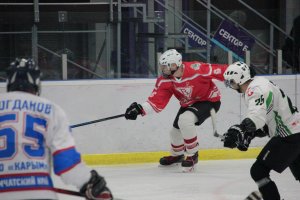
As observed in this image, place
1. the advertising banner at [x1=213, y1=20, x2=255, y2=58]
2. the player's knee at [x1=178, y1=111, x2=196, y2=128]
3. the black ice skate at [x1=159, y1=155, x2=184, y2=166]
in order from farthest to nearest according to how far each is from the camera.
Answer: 1. the advertising banner at [x1=213, y1=20, x2=255, y2=58]
2. the black ice skate at [x1=159, y1=155, x2=184, y2=166]
3. the player's knee at [x1=178, y1=111, x2=196, y2=128]

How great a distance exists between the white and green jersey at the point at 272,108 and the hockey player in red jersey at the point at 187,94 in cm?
183

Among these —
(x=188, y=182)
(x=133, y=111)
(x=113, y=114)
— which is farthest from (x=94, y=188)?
(x=113, y=114)

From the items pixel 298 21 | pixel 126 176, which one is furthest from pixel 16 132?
pixel 298 21

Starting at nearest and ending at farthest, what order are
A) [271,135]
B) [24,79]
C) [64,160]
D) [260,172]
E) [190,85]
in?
[64,160], [24,79], [260,172], [271,135], [190,85]

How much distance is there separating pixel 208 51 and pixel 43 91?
1750 mm

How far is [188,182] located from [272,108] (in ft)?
5.56

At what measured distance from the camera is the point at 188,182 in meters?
5.68

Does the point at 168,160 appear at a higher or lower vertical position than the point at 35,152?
lower

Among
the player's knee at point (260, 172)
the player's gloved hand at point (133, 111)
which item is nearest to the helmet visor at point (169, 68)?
the player's gloved hand at point (133, 111)

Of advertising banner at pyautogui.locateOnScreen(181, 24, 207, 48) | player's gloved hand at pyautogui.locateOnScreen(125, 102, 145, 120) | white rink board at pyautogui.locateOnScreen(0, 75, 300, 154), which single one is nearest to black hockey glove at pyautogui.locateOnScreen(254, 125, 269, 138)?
player's gloved hand at pyautogui.locateOnScreen(125, 102, 145, 120)

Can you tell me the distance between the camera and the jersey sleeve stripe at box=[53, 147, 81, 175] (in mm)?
2447

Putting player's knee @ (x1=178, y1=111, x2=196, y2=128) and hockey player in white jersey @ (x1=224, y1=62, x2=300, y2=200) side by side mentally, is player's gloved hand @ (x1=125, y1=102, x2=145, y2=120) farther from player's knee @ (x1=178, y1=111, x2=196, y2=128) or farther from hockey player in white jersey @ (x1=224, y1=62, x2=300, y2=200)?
hockey player in white jersey @ (x1=224, y1=62, x2=300, y2=200)

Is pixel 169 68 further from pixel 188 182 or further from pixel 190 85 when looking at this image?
pixel 188 182

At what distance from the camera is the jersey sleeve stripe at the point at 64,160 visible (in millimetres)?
2447
